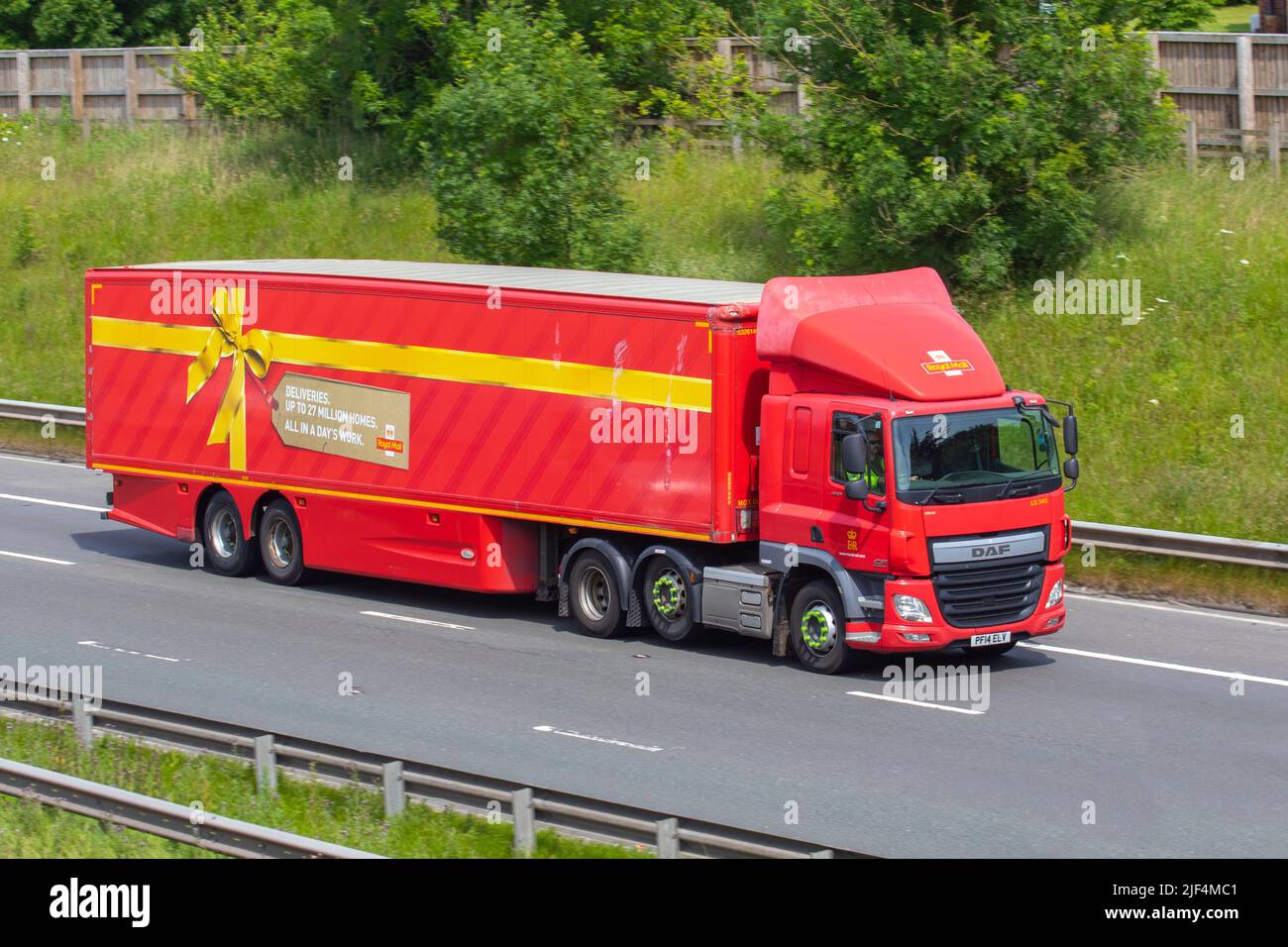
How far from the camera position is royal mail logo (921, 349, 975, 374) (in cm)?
1504

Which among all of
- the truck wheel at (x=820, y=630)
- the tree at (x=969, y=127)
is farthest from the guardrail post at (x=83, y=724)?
the tree at (x=969, y=127)

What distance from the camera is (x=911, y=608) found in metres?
14.5

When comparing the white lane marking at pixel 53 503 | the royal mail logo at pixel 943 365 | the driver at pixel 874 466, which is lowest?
the white lane marking at pixel 53 503

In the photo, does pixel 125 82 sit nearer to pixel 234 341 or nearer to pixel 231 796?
pixel 234 341

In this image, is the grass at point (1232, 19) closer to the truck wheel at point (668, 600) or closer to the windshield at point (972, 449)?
the windshield at point (972, 449)

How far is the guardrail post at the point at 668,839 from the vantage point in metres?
9.01

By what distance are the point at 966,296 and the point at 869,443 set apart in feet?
33.4

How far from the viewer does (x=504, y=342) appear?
55.8ft

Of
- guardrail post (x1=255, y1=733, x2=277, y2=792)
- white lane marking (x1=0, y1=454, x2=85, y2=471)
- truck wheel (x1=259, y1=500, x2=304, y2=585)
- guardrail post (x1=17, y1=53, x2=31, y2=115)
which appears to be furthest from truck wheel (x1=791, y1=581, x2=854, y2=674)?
guardrail post (x1=17, y1=53, x2=31, y2=115)

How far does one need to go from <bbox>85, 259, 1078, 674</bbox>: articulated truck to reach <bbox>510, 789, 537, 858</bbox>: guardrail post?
18.2 ft

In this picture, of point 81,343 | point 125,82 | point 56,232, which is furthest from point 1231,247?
point 125,82

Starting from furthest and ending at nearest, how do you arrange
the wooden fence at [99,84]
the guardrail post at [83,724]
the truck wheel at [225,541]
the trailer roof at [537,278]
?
the wooden fence at [99,84] < the truck wheel at [225,541] < the trailer roof at [537,278] < the guardrail post at [83,724]

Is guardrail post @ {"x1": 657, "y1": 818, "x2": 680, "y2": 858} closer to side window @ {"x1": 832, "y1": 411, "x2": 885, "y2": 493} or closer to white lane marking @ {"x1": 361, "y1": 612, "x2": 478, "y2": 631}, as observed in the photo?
side window @ {"x1": 832, "y1": 411, "x2": 885, "y2": 493}

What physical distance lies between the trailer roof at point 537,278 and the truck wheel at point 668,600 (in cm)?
248
